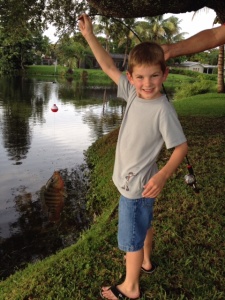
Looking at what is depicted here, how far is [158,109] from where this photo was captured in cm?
231

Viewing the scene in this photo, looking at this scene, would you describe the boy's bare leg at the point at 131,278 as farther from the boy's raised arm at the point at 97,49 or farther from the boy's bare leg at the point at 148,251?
the boy's raised arm at the point at 97,49

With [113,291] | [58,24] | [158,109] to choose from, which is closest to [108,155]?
[58,24]

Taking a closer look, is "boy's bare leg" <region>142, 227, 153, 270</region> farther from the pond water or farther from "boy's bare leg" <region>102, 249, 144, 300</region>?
the pond water

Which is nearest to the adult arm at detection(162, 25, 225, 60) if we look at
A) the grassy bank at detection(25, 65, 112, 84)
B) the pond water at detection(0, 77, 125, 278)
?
the pond water at detection(0, 77, 125, 278)

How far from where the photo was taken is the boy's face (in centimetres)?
225

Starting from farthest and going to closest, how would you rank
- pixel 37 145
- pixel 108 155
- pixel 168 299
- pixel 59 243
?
pixel 37 145
pixel 108 155
pixel 59 243
pixel 168 299

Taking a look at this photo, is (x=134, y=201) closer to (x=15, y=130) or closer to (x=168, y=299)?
(x=168, y=299)

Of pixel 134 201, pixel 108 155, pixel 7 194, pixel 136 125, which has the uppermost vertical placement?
pixel 136 125

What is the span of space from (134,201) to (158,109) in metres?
0.75

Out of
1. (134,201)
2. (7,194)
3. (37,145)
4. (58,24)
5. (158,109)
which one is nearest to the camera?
(158,109)

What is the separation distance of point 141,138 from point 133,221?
0.68 metres

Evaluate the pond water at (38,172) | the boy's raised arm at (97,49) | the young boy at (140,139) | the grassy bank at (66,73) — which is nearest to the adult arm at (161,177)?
the young boy at (140,139)

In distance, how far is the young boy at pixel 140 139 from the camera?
2254 millimetres

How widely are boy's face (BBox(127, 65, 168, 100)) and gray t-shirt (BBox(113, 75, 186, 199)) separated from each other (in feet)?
0.18
